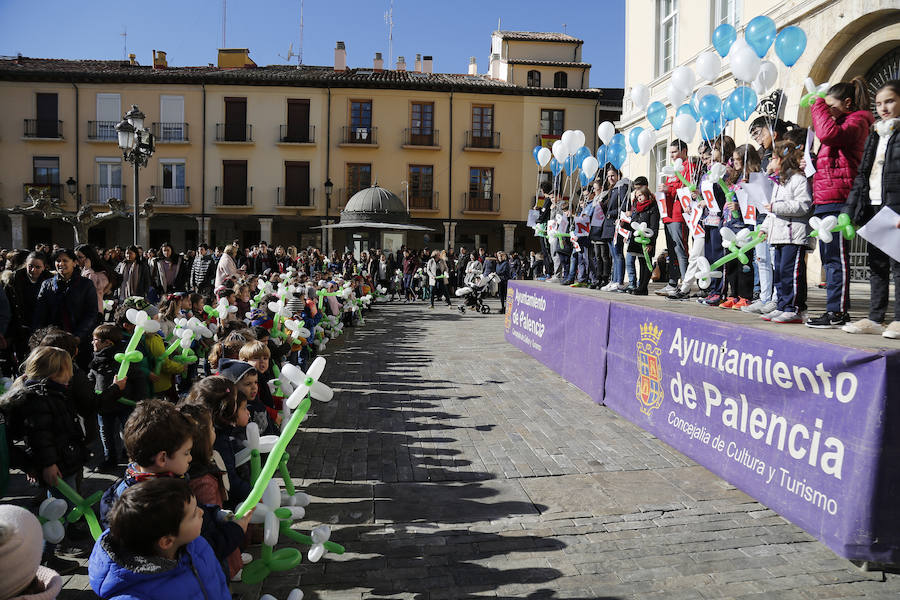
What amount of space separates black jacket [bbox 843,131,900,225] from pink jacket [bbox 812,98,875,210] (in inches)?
5.7

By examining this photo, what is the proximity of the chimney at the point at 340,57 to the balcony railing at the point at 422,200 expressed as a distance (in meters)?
9.83

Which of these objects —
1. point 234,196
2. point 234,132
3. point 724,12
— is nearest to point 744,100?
point 724,12

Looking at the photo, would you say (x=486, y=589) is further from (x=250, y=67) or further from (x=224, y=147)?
(x=250, y=67)

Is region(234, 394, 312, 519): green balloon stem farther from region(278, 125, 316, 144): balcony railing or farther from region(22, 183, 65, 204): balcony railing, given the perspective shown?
region(22, 183, 65, 204): balcony railing

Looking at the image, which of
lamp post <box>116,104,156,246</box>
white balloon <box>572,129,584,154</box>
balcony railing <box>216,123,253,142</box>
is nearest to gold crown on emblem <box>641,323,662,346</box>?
white balloon <box>572,129,584,154</box>

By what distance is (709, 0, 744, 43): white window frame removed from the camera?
14.3m

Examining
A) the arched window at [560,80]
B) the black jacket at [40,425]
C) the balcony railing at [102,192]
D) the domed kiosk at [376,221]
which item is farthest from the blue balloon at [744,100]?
the balcony railing at [102,192]

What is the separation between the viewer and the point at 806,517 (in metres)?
3.92

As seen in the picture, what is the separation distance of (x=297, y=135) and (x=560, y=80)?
51.3 feet

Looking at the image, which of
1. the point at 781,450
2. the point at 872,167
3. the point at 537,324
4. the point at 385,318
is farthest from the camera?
the point at 385,318

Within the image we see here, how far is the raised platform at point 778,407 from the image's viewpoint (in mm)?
3449

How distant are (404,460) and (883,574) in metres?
3.42

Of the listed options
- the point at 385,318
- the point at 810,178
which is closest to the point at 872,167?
the point at 810,178

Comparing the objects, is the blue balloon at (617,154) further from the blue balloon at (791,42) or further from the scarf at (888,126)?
the scarf at (888,126)
